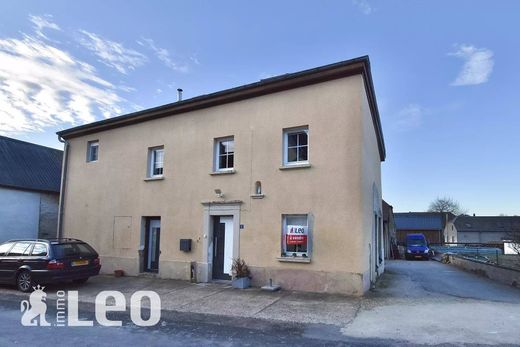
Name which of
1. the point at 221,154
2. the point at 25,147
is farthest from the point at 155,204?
the point at 25,147

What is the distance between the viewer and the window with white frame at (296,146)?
12.3 m

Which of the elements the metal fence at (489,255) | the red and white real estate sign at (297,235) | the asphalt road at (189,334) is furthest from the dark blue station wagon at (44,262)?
the metal fence at (489,255)

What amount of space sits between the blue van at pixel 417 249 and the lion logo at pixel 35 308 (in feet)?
92.3

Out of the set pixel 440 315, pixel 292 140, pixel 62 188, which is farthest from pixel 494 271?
pixel 62 188

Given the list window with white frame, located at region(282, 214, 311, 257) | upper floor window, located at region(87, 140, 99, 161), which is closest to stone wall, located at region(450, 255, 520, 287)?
window with white frame, located at region(282, 214, 311, 257)

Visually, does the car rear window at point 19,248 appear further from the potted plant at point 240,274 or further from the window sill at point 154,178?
the potted plant at point 240,274

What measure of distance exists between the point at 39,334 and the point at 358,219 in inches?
312

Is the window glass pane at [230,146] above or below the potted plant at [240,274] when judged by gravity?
above

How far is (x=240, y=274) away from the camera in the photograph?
12.2m

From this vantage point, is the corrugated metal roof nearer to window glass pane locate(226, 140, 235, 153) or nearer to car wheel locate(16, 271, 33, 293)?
window glass pane locate(226, 140, 235, 153)

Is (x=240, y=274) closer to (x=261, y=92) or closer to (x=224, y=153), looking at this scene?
(x=224, y=153)

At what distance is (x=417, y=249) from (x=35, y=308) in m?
29.3

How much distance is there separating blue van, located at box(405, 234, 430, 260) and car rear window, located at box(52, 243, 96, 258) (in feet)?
87.9

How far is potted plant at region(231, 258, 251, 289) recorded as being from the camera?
11977 mm
